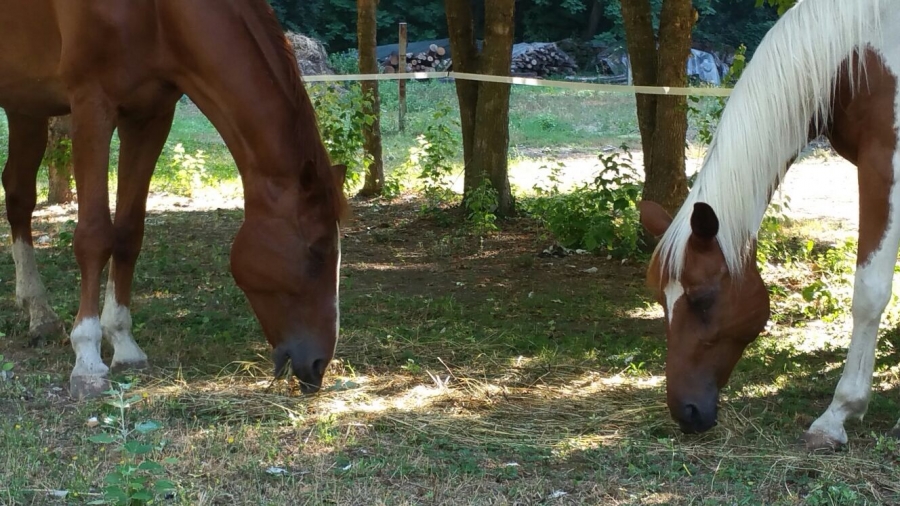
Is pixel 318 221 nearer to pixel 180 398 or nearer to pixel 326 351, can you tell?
pixel 326 351

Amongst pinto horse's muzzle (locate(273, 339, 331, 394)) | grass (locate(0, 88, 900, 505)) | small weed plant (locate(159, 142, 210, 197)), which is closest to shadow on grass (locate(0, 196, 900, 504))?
grass (locate(0, 88, 900, 505))

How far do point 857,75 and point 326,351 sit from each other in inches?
88.8

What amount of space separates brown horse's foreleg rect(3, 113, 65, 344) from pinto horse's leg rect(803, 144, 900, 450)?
12.3ft

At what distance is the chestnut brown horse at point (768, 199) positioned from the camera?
10.2 feet

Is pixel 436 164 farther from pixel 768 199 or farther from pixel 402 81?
pixel 402 81

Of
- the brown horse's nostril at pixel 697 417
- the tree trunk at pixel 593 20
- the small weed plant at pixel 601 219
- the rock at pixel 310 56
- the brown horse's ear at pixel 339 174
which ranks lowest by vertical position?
the brown horse's nostril at pixel 697 417

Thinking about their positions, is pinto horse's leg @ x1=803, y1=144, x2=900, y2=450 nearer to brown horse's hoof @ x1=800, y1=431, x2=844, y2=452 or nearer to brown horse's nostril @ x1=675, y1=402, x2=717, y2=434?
brown horse's hoof @ x1=800, y1=431, x2=844, y2=452

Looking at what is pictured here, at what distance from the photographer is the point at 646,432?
3.27 metres

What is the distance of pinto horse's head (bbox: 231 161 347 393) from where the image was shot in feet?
11.2

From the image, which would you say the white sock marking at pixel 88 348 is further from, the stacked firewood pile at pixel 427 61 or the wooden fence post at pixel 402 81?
the stacked firewood pile at pixel 427 61

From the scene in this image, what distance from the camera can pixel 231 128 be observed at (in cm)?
359

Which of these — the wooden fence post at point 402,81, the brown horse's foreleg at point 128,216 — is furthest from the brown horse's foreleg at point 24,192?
the wooden fence post at point 402,81

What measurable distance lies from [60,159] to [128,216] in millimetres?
4410

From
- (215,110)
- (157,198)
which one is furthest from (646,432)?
(157,198)
